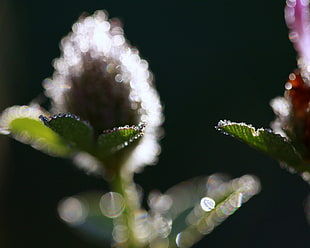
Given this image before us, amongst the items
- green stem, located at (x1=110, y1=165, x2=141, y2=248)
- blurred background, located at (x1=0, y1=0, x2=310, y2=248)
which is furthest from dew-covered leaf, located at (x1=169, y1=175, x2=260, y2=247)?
blurred background, located at (x1=0, y1=0, x2=310, y2=248)

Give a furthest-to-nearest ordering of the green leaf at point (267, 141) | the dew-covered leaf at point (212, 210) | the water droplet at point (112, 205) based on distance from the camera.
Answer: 1. the water droplet at point (112, 205)
2. the dew-covered leaf at point (212, 210)
3. the green leaf at point (267, 141)

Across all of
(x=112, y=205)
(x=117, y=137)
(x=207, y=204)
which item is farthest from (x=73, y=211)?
(x=117, y=137)

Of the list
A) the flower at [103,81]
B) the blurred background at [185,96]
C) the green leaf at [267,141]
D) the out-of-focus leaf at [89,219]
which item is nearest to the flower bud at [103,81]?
the flower at [103,81]

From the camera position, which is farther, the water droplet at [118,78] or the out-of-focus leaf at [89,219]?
the out-of-focus leaf at [89,219]

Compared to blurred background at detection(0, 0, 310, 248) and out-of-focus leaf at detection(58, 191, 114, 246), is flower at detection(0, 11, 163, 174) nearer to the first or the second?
out-of-focus leaf at detection(58, 191, 114, 246)

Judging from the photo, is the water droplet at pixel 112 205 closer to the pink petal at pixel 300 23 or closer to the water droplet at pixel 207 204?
the water droplet at pixel 207 204

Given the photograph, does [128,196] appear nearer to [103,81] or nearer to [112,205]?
[112,205]

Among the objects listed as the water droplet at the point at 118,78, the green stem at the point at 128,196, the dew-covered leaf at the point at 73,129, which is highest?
the water droplet at the point at 118,78
